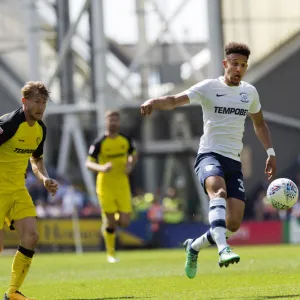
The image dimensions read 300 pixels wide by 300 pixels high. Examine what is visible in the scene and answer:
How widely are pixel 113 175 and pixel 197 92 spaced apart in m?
8.04

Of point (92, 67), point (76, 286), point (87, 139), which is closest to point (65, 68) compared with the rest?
point (92, 67)

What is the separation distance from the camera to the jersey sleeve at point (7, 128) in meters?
10.4

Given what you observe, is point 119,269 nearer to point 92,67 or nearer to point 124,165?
point 124,165

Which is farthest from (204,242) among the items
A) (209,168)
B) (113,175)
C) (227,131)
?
(113,175)

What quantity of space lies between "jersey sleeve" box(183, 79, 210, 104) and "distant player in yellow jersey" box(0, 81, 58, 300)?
162 centimetres

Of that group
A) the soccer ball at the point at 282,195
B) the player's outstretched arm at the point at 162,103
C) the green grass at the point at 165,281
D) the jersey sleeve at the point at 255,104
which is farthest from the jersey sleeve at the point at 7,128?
the soccer ball at the point at 282,195

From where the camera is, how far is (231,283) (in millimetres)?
12172

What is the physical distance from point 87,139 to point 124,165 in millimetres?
22012

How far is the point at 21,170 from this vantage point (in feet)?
35.4

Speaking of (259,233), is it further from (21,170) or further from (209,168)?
(21,170)

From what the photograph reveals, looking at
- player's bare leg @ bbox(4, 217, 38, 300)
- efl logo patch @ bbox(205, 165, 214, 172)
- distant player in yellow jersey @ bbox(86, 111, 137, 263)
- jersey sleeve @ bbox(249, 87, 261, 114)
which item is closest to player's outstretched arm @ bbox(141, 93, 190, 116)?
efl logo patch @ bbox(205, 165, 214, 172)

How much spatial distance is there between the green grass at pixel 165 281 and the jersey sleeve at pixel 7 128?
190 cm

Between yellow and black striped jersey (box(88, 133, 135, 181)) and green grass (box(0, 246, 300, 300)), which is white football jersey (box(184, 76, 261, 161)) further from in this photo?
yellow and black striped jersey (box(88, 133, 135, 181))

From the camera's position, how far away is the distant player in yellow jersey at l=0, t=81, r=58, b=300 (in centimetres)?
1042
